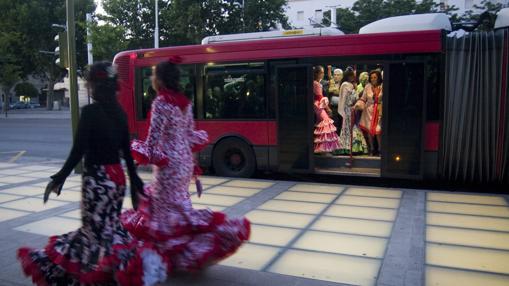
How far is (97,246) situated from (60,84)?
66738 millimetres

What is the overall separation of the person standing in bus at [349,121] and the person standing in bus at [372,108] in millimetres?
147

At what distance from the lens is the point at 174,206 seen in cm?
403

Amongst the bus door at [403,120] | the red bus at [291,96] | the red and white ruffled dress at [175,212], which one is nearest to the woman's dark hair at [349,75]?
the red bus at [291,96]

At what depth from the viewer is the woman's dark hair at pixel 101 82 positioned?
3.41 m

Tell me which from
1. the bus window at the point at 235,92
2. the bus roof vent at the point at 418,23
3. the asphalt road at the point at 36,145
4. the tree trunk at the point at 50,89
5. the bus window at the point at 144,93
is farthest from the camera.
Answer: the tree trunk at the point at 50,89

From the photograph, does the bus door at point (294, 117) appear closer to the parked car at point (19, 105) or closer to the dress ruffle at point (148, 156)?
the dress ruffle at point (148, 156)

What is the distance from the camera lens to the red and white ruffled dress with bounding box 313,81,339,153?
9188 mm

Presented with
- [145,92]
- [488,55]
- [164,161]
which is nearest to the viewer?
[164,161]

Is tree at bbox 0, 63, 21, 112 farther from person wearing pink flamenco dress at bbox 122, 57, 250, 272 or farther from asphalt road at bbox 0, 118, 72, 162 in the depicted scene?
person wearing pink flamenco dress at bbox 122, 57, 250, 272

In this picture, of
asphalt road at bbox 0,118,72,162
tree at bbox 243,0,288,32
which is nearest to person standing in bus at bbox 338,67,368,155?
asphalt road at bbox 0,118,72,162

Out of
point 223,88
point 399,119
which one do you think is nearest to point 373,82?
point 399,119

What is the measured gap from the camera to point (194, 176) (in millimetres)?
4535

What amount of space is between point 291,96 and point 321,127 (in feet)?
2.88

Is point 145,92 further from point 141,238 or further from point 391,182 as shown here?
point 141,238
